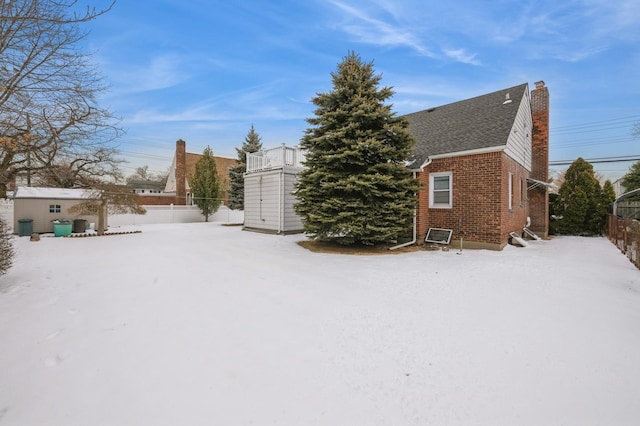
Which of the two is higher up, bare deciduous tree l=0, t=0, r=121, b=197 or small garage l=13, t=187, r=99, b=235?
bare deciduous tree l=0, t=0, r=121, b=197

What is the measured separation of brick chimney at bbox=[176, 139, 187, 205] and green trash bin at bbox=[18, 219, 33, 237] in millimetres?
14298

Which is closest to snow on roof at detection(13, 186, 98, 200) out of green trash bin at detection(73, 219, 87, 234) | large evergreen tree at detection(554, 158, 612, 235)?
green trash bin at detection(73, 219, 87, 234)

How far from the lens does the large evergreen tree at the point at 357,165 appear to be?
8859mm

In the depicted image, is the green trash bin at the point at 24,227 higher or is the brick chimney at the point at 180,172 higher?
the brick chimney at the point at 180,172

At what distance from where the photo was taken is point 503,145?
9398 mm

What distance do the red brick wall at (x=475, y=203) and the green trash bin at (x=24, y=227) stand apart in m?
17.8

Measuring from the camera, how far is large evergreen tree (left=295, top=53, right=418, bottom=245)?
8.86m

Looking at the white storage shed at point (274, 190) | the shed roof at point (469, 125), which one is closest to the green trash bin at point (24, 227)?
the white storage shed at point (274, 190)

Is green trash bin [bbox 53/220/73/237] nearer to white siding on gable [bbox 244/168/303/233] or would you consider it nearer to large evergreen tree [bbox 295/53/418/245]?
white siding on gable [bbox 244/168/303/233]

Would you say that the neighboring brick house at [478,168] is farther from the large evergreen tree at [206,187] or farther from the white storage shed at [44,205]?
the large evergreen tree at [206,187]

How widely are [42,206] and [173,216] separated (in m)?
8.78

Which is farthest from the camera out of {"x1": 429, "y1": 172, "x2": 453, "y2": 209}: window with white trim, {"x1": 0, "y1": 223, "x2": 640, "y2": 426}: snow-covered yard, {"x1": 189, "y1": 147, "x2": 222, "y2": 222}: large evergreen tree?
{"x1": 189, "y1": 147, "x2": 222, "y2": 222}: large evergreen tree

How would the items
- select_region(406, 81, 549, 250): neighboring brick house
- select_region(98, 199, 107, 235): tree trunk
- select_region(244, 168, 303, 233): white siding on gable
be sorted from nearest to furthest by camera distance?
1. select_region(406, 81, 549, 250): neighboring brick house
2. select_region(244, 168, 303, 233): white siding on gable
3. select_region(98, 199, 107, 235): tree trunk

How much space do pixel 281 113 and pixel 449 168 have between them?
1137cm
